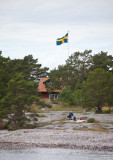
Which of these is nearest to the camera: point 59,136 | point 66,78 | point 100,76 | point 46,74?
point 59,136

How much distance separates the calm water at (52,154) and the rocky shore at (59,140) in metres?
1.06

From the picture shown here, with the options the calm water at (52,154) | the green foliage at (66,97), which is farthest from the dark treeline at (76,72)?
the calm water at (52,154)

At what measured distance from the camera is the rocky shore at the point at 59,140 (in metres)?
22.7

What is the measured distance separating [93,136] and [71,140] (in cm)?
277

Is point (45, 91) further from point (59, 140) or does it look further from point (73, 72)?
point (59, 140)

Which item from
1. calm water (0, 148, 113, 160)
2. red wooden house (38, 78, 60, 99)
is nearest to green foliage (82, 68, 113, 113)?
calm water (0, 148, 113, 160)

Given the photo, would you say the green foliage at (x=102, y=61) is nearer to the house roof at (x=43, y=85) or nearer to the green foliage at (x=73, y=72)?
the green foliage at (x=73, y=72)

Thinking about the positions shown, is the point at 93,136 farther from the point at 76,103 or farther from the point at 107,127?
the point at 76,103

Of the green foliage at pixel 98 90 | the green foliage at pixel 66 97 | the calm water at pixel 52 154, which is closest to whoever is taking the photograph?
the calm water at pixel 52 154

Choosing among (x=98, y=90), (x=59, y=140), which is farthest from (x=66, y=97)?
(x=59, y=140)

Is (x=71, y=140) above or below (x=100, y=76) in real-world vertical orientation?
below

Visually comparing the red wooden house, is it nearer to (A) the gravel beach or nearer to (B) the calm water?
(A) the gravel beach

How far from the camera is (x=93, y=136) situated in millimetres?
26109

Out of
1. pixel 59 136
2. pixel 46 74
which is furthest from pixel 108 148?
pixel 46 74
